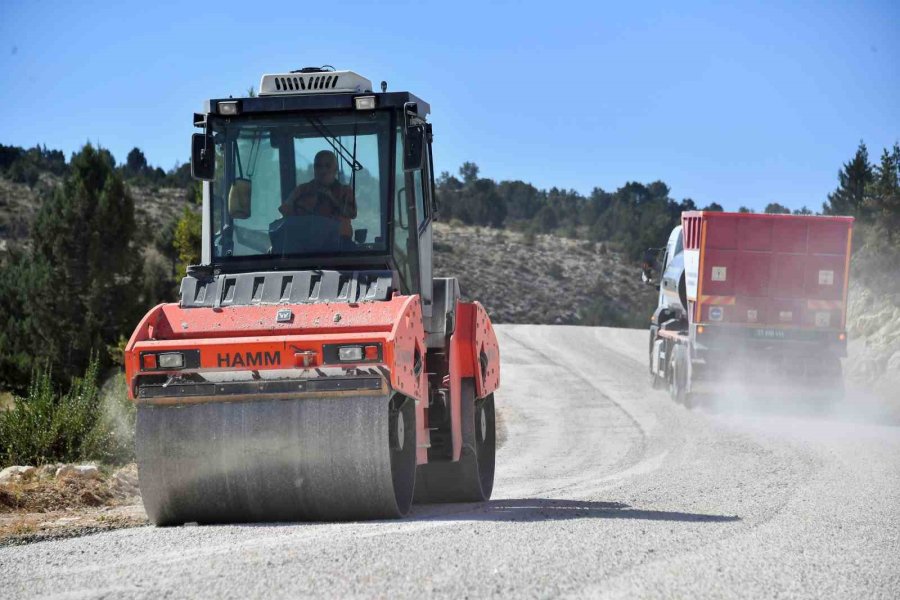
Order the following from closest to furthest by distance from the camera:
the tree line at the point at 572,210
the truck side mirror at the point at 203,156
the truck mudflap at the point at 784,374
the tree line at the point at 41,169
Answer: the truck side mirror at the point at 203,156, the truck mudflap at the point at 784,374, the tree line at the point at 41,169, the tree line at the point at 572,210

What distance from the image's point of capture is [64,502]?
10883mm

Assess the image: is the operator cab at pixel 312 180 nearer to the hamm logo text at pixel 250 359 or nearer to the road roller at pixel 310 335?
the road roller at pixel 310 335

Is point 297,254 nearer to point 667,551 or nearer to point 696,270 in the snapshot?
point 667,551

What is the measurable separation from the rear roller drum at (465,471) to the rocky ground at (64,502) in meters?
2.44

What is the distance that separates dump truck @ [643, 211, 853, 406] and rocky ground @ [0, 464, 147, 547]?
11.1m

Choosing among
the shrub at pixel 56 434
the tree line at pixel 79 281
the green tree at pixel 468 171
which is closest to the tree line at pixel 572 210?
the green tree at pixel 468 171

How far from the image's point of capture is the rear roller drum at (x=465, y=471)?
946 centimetres

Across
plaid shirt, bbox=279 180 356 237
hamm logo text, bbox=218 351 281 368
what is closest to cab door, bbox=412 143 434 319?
plaid shirt, bbox=279 180 356 237

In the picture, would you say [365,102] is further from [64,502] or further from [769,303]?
[769,303]

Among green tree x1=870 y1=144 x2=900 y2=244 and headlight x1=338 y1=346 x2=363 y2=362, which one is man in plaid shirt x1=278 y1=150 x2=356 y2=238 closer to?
headlight x1=338 y1=346 x2=363 y2=362

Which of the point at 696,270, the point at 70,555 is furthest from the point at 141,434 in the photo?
the point at 696,270

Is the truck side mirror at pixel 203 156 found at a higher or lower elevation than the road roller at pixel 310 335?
higher

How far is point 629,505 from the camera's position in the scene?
949cm

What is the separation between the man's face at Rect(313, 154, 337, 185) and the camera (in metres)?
8.65
